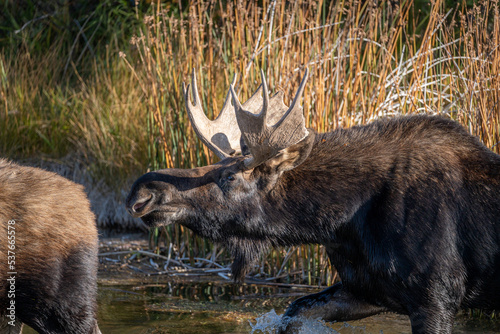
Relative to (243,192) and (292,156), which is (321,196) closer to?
(292,156)

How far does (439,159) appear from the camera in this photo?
13.0ft

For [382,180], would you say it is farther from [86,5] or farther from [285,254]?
[86,5]

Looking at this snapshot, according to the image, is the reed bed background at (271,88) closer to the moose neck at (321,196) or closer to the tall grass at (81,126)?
the tall grass at (81,126)

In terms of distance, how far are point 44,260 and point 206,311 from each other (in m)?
1.67

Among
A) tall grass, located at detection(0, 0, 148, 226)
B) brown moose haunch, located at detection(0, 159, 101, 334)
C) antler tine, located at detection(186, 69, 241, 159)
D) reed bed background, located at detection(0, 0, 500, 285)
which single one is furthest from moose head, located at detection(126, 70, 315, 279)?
tall grass, located at detection(0, 0, 148, 226)

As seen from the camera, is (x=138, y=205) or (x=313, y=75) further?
(x=313, y=75)

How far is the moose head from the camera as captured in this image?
147 inches

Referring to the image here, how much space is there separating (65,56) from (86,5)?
149 cm

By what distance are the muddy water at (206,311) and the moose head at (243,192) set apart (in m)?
0.68

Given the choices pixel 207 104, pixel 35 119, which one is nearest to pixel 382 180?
pixel 207 104

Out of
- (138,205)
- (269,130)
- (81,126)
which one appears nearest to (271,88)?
(269,130)

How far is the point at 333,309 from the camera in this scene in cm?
418

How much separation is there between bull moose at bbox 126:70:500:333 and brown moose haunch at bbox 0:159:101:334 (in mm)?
431

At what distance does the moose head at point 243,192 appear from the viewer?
3746 millimetres
